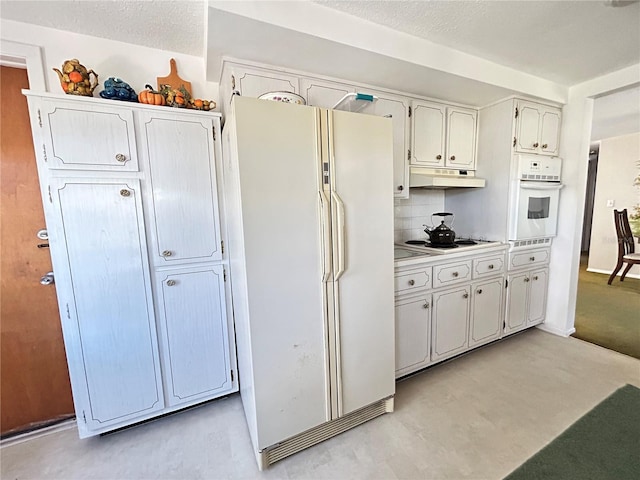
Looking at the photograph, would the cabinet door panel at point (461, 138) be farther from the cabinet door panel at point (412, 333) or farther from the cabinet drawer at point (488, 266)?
the cabinet door panel at point (412, 333)

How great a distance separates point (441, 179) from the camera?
2344mm

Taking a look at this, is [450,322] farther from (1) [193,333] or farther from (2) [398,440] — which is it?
(1) [193,333]

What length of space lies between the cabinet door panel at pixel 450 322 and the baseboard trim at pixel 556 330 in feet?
4.14

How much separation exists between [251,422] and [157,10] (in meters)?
2.27

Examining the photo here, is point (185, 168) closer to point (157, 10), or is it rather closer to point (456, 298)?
point (157, 10)

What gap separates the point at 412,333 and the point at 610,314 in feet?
9.67

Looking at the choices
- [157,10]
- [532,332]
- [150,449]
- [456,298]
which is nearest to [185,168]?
[157,10]

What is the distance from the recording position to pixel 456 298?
89.0 inches

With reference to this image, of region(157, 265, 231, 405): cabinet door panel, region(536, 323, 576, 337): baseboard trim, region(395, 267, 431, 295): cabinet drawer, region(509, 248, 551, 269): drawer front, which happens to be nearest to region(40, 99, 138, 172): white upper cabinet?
region(157, 265, 231, 405): cabinet door panel

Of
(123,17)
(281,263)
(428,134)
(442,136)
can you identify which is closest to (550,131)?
(442,136)

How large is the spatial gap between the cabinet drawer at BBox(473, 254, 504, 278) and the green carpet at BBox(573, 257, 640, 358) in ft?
4.09

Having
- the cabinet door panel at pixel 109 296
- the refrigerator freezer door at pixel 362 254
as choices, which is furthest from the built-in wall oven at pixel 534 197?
the cabinet door panel at pixel 109 296

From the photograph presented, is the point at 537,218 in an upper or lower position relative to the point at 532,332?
upper

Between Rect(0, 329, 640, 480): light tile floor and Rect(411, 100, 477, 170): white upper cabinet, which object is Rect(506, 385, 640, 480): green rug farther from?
Rect(411, 100, 477, 170): white upper cabinet
